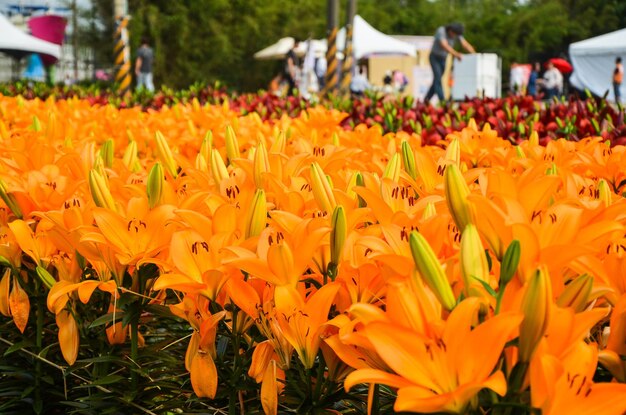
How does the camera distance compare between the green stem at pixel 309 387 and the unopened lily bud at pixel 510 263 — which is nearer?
the unopened lily bud at pixel 510 263

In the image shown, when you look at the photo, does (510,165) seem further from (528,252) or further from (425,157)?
(528,252)

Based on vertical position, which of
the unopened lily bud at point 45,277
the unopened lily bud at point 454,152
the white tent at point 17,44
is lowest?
the unopened lily bud at point 45,277

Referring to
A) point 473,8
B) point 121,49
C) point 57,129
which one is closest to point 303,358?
point 57,129

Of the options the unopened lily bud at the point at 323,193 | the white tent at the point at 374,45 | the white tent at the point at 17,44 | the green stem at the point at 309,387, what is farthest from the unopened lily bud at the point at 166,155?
the white tent at the point at 374,45

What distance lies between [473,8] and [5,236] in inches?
2709

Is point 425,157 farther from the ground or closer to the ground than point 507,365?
farther from the ground

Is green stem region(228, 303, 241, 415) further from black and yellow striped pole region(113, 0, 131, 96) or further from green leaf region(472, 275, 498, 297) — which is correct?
black and yellow striped pole region(113, 0, 131, 96)

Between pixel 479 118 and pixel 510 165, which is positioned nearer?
pixel 510 165

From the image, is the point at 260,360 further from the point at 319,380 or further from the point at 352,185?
the point at 352,185

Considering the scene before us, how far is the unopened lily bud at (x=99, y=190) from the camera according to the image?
5.93ft

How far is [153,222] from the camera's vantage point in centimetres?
162

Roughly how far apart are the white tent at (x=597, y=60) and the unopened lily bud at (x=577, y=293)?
2614 centimetres

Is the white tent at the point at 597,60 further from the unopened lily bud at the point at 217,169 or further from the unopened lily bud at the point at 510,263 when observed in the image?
the unopened lily bud at the point at 510,263

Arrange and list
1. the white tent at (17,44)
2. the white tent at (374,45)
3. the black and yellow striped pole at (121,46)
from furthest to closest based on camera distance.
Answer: the white tent at (374,45), the white tent at (17,44), the black and yellow striped pole at (121,46)
